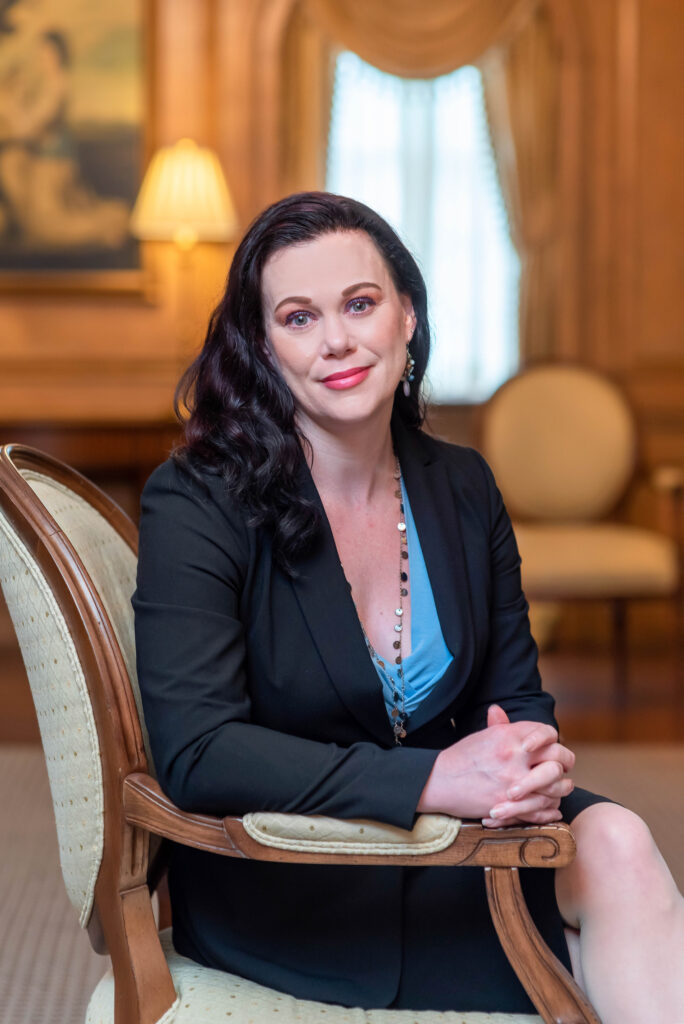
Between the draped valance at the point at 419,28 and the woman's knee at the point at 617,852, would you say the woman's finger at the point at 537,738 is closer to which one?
the woman's knee at the point at 617,852

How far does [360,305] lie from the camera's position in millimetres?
1626

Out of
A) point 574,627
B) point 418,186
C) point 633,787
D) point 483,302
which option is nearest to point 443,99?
point 418,186

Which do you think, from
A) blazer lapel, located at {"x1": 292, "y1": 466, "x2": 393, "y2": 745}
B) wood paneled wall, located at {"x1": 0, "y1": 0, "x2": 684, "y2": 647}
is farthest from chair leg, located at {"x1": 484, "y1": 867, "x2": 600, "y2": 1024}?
wood paneled wall, located at {"x1": 0, "y1": 0, "x2": 684, "y2": 647}

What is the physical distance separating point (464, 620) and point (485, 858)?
45cm

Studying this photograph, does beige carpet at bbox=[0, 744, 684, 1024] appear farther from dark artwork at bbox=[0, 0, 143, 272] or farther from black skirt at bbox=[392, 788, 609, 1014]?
dark artwork at bbox=[0, 0, 143, 272]

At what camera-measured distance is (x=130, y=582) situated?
1696 mm

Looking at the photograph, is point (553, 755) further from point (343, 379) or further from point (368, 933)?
point (343, 379)

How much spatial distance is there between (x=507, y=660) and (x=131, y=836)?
664 millimetres

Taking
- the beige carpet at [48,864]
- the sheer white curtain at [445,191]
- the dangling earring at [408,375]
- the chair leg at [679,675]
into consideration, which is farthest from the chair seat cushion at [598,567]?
A: the dangling earring at [408,375]

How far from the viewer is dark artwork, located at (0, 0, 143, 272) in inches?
222

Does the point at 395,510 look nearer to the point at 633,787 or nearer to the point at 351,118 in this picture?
the point at 633,787

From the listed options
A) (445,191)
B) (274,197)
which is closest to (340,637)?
(274,197)

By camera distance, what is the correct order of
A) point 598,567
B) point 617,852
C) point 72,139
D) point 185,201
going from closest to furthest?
point 617,852 → point 598,567 → point 185,201 → point 72,139

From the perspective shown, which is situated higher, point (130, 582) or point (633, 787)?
point (130, 582)
